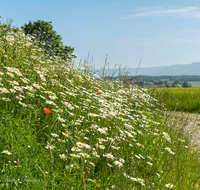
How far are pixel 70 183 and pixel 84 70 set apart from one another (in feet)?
16.4

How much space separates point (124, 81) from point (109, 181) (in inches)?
167

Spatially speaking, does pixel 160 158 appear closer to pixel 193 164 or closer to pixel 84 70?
pixel 193 164

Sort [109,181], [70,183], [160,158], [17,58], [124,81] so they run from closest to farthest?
[70,183]
[109,181]
[160,158]
[17,58]
[124,81]

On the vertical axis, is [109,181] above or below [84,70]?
below

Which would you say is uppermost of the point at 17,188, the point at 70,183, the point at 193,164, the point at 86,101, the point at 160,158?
the point at 86,101

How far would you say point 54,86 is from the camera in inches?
156

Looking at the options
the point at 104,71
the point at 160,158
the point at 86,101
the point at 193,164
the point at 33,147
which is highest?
the point at 104,71

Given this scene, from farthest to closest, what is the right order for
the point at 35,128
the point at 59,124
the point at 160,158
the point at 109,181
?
the point at 160,158 < the point at 59,124 < the point at 35,128 < the point at 109,181

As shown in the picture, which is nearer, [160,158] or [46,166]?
[46,166]

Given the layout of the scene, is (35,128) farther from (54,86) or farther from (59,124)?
(54,86)

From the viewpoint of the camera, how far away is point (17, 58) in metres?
4.14

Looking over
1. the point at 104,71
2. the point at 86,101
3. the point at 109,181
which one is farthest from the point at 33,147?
the point at 104,71

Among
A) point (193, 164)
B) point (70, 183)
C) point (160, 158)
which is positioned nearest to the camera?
point (70, 183)

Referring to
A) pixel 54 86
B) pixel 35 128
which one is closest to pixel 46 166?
pixel 35 128
